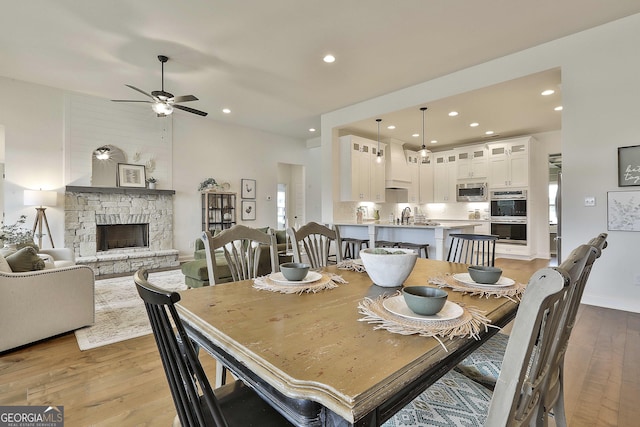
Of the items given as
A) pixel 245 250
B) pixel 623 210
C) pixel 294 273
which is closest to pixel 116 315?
pixel 245 250

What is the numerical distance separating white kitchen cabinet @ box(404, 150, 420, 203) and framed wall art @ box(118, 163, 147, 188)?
5.82 m

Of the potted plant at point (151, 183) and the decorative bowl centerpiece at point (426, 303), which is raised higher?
the potted plant at point (151, 183)

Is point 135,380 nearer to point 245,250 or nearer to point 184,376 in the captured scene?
point 245,250

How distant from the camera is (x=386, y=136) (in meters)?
6.95

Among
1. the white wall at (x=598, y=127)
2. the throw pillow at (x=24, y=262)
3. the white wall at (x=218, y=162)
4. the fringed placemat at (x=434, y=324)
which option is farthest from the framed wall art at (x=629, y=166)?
the white wall at (x=218, y=162)

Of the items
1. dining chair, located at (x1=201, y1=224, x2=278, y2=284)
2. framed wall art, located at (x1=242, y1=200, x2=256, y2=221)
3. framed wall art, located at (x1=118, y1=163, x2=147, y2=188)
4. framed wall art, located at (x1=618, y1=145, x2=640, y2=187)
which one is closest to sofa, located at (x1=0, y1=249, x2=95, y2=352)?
dining chair, located at (x1=201, y1=224, x2=278, y2=284)

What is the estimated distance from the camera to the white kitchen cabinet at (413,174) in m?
7.75

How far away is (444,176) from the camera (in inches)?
316

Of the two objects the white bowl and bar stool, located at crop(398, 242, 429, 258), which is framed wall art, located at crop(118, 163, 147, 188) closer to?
bar stool, located at crop(398, 242, 429, 258)

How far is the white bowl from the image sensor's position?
1282mm

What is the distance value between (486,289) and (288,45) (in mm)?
3496

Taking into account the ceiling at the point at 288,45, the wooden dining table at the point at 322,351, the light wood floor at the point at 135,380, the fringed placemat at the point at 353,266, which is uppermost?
the ceiling at the point at 288,45

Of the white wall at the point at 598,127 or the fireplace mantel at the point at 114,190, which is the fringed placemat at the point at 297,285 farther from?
the fireplace mantel at the point at 114,190

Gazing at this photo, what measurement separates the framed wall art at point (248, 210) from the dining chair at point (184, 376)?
659cm
